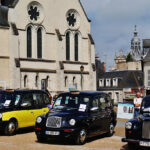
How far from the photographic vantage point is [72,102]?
12336 millimetres

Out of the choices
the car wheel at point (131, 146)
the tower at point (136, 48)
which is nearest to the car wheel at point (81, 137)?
the car wheel at point (131, 146)

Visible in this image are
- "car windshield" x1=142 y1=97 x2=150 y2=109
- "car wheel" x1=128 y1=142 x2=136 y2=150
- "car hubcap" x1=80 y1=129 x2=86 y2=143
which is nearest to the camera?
"car wheel" x1=128 y1=142 x2=136 y2=150

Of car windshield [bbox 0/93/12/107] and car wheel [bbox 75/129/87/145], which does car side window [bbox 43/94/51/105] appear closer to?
car windshield [bbox 0/93/12/107]

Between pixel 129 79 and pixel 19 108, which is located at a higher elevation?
pixel 129 79

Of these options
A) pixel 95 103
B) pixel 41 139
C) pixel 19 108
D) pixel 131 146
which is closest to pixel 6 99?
pixel 19 108

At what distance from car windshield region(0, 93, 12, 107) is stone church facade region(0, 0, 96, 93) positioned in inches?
910

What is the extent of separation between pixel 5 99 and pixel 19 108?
0.74 meters

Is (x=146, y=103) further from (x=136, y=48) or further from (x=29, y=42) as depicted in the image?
(x=136, y=48)

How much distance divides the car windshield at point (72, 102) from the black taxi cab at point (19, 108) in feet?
7.17

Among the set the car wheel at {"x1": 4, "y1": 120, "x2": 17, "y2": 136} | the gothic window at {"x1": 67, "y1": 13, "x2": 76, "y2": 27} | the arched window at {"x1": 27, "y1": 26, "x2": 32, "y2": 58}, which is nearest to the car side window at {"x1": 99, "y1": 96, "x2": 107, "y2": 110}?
the car wheel at {"x1": 4, "y1": 120, "x2": 17, "y2": 136}

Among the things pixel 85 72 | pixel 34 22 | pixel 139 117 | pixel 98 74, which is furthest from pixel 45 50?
pixel 139 117

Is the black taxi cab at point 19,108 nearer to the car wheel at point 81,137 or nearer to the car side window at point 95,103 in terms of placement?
the car side window at point 95,103

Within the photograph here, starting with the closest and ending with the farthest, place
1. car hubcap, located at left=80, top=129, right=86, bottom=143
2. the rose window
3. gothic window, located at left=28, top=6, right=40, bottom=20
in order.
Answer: car hubcap, located at left=80, top=129, right=86, bottom=143, gothic window, located at left=28, top=6, right=40, bottom=20, the rose window

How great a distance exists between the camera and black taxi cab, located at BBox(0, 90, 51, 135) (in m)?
13.5
